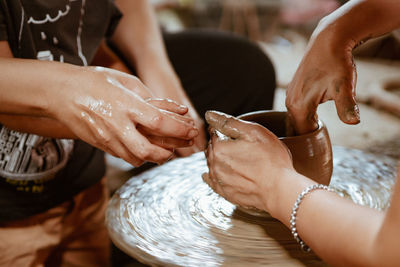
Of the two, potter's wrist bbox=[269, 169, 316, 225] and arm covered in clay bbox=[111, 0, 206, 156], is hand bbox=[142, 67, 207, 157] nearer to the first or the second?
arm covered in clay bbox=[111, 0, 206, 156]

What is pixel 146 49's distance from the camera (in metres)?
1.47

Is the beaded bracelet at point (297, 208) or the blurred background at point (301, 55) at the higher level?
the beaded bracelet at point (297, 208)

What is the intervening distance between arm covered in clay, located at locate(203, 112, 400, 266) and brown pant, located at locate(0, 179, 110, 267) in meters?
0.56

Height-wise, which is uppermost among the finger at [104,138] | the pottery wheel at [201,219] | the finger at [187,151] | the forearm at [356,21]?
the forearm at [356,21]

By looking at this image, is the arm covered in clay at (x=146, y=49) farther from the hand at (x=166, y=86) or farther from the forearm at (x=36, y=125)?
the forearm at (x=36, y=125)

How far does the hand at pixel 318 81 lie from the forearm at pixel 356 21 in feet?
0.04

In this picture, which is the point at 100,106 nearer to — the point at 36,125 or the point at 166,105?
the point at 166,105

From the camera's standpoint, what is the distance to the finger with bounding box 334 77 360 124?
0.84 m

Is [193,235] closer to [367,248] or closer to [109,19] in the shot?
[367,248]

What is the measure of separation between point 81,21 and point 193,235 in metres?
0.64

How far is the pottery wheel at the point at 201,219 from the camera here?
2.50 feet

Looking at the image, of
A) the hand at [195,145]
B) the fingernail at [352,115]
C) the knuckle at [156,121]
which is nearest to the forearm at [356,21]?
the fingernail at [352,115]

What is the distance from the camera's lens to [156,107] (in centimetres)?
80

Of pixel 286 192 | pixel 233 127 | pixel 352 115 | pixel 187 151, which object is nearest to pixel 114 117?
pixel 233 127
